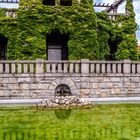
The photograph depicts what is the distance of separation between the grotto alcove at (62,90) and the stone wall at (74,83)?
0.17m

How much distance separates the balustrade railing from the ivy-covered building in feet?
14.1

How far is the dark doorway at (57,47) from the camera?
82.8ft

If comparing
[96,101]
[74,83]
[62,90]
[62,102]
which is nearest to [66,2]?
[74,83]

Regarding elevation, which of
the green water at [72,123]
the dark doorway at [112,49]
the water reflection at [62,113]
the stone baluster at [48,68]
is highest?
the dark doorway at [112,49]

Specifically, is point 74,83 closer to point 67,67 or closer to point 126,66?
point 67,67

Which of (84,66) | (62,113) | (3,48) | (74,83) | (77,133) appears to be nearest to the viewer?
(77,133)

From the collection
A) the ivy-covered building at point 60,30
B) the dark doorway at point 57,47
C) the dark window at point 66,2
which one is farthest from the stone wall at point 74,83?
the dark window at point 66,2

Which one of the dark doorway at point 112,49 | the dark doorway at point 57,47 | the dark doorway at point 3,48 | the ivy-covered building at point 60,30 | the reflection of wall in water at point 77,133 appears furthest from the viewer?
the dark doorway at point 112,49

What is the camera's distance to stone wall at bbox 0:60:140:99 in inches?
734

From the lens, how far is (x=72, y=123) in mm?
11602

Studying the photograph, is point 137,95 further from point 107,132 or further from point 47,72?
point 107,132

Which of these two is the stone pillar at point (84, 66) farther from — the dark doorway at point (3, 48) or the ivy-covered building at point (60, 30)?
the dark doorway at point (3, 48)

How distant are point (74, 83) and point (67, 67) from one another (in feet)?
3.03

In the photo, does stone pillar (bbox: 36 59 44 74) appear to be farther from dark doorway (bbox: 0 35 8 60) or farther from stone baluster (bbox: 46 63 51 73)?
dark doorway (bbox: 0 35 8 60)
